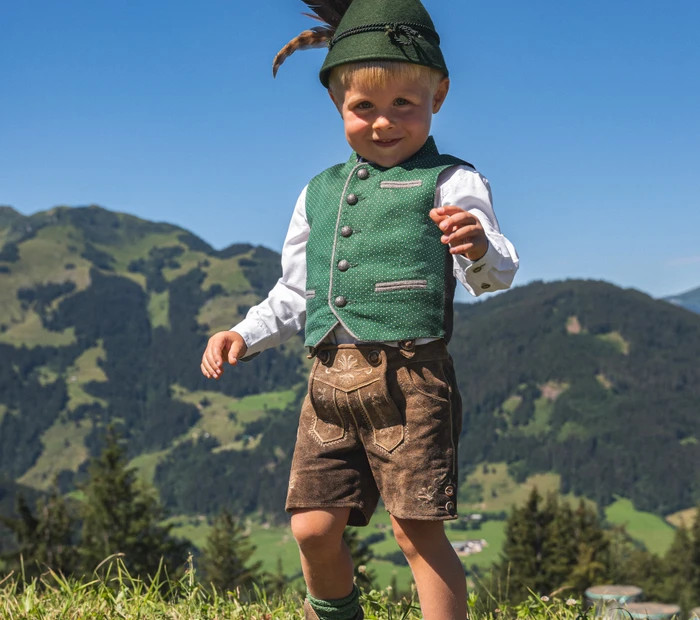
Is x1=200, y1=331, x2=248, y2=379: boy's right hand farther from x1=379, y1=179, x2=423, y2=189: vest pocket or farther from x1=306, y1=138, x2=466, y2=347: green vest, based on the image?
x1=379, y1=179, x2=423, y2=189: vest pocket

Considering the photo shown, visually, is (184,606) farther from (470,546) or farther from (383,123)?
(470,546)

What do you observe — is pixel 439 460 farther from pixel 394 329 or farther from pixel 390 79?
pixel 390 79

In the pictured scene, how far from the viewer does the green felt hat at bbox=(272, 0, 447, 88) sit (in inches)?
161

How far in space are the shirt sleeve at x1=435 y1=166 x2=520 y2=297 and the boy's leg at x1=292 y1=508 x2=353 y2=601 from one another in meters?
1.30

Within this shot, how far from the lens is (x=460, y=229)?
3633mm

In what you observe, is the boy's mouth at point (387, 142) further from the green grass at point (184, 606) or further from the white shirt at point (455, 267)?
the green grass at point (184, 606)

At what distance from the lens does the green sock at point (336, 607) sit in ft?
14.4

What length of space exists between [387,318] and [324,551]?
1.21 meters

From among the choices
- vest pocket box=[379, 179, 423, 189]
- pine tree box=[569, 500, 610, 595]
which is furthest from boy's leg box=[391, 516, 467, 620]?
pine tree box=[569, 500, 610, 595]

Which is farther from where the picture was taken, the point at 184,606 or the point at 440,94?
the point at 184,606

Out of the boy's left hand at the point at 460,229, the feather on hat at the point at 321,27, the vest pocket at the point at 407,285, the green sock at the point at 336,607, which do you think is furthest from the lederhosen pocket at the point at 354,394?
the feather on hat at the point at 321,27

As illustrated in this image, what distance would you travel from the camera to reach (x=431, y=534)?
415 cm

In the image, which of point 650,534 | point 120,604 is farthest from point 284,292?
point 650,534

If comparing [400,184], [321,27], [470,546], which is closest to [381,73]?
[400,184]
